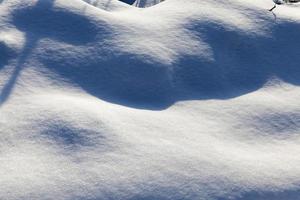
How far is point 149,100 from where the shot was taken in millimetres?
3191

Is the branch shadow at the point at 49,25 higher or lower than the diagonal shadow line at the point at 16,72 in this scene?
higher

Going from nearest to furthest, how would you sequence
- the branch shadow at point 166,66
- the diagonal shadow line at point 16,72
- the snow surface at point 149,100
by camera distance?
the snow surface at point 149,100 < the diagonal shadow line at point 16,72 < the branch shadow at point 166,66

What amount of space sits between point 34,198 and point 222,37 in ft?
6.71

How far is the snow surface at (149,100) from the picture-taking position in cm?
245

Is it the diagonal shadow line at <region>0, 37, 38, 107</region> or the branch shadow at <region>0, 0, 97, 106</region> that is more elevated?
the branch shadow at <region>0, 0, 97, 106</region>

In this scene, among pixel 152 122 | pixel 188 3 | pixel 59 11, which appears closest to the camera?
pixel 152 122

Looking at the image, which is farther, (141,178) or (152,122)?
(152,122)

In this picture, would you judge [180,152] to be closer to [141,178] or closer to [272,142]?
[141,178]

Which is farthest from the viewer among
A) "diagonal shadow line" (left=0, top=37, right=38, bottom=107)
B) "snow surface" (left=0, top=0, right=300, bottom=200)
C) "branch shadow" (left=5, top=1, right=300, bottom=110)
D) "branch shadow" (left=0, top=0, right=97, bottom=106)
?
"branch shadow" (left=0, top=0, right=97, bottom=106)

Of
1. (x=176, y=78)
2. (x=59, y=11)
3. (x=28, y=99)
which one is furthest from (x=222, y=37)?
(x=28, y=99)

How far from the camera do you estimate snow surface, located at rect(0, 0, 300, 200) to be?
8.03ft

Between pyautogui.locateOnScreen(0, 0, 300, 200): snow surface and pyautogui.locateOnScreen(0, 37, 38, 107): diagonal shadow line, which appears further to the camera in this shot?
pyautogui.locateOnScreen(0, 37, 38, 107): diagonal shadow line

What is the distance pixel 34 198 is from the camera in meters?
2.27

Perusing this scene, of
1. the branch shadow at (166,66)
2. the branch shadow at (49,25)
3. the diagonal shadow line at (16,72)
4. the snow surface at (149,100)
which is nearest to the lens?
the snow surface at (149,100)
